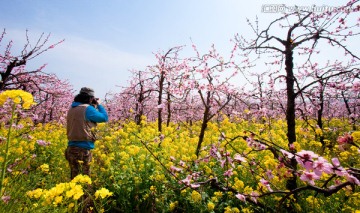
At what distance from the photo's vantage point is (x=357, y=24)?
A: 5043mm

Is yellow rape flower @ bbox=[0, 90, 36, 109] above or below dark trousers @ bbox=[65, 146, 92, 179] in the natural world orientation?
above

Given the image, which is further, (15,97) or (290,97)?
(290,97)

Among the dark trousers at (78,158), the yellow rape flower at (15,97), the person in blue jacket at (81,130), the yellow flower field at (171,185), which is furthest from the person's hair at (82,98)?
the yellow rape flower at (15,97)

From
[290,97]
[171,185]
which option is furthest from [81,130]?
[290,97]

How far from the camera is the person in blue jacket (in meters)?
5.11

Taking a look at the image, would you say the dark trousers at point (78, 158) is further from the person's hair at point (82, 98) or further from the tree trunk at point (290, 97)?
the tree trunk at point (290, 97)

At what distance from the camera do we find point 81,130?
509cm

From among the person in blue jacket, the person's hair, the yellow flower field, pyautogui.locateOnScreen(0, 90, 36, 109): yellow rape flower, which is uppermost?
the person's hair

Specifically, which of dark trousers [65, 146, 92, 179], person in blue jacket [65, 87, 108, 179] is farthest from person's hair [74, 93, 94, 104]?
dark trousers [65, 146, 92, 179]

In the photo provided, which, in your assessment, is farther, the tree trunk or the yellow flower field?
the tree trunk

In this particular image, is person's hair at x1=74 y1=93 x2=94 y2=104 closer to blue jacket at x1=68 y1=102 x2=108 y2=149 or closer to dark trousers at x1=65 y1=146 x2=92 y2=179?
blue jacket at x1=68 y1=102 x2=108 y2=149

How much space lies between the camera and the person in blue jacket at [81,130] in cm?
511

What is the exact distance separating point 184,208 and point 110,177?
1.69 metres

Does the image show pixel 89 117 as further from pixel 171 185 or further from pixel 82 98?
pixel 171 185
